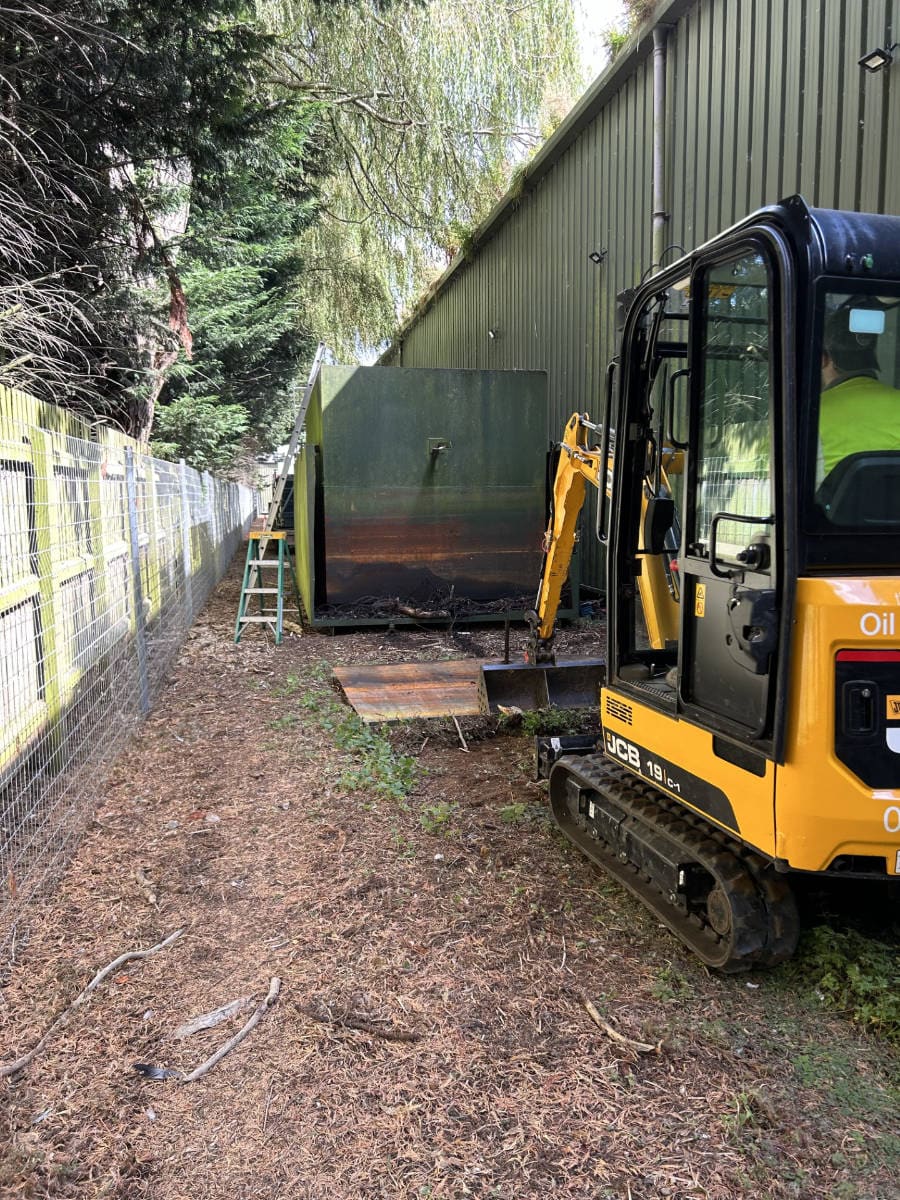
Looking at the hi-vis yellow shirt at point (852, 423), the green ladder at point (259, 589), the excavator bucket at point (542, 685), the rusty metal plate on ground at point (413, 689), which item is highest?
the hi-vis yellow shirt at point (852, 423)

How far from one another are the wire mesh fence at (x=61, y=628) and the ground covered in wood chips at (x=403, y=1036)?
0.97 feet

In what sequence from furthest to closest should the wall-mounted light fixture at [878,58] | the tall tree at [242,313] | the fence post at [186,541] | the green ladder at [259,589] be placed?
the tall tree at [242,313], the fence post at [186,541], the green ladder at [259,589], the wall-mounted light fixture at [878,58]

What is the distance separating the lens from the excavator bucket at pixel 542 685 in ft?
19.8

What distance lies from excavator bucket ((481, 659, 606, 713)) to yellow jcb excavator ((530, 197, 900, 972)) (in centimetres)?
275

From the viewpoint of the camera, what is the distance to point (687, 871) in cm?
295

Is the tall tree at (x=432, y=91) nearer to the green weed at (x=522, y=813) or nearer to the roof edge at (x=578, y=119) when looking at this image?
the roof edge at (x=578, y=119)

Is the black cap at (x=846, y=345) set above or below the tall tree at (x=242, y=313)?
below

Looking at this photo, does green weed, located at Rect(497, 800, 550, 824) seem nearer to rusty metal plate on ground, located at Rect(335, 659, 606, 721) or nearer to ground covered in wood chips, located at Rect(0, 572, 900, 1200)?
ground covered in wood chips, located at Rect(0, 572, 900, 1200)

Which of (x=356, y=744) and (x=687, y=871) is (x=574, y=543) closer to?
(x=356, y=744)

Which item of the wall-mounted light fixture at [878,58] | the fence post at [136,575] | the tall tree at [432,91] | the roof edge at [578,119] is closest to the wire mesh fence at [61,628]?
the fence post at [136,575]

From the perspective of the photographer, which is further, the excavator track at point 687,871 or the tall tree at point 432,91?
the tall tree at point 432,91

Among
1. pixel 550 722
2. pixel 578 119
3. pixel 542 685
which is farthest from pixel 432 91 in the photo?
pixel 550 722

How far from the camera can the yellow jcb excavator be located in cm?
235

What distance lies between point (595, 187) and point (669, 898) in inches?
363
